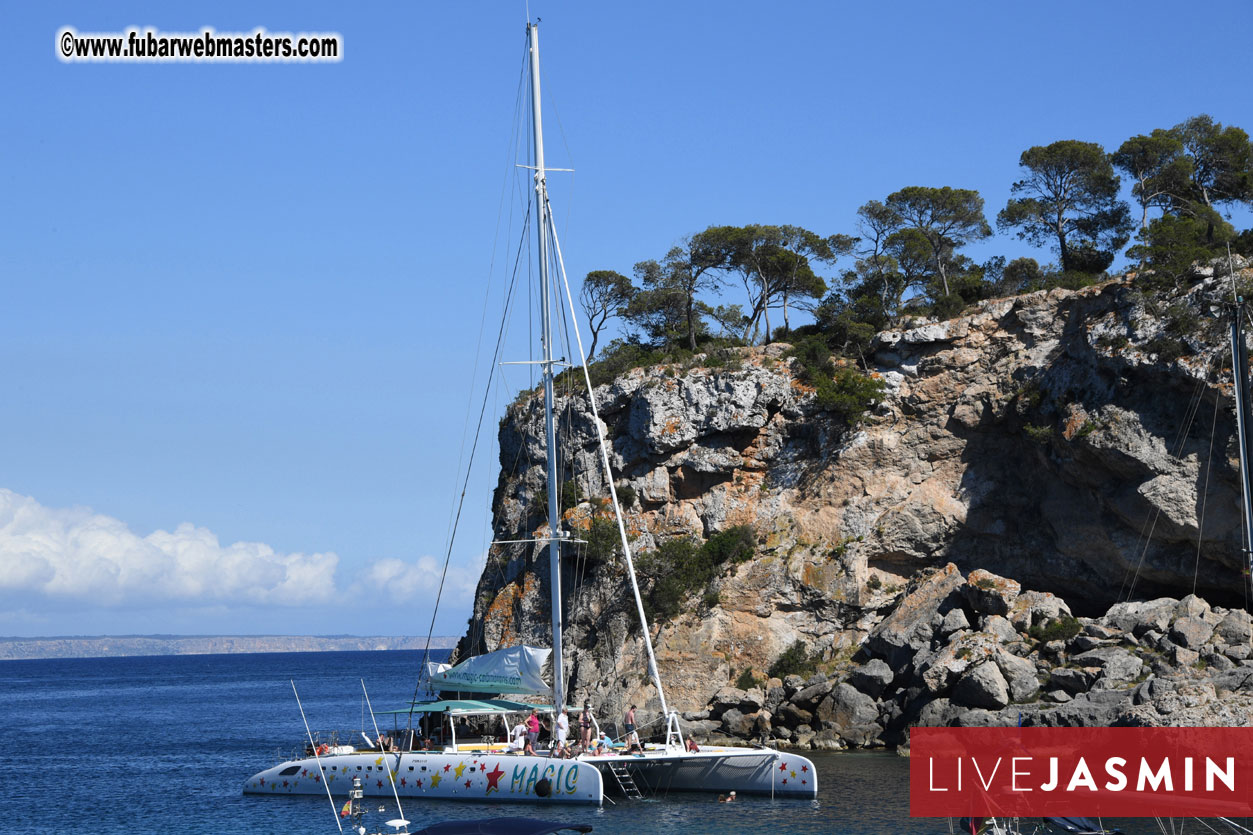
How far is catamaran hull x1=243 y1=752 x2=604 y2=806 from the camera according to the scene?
30656mm

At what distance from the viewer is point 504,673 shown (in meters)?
34.6

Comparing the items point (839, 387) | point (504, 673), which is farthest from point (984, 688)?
point (839, 387)

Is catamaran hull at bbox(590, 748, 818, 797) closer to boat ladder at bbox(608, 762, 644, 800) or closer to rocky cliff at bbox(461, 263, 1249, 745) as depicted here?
boat ladder at bbox(608, 762, 644, 800)

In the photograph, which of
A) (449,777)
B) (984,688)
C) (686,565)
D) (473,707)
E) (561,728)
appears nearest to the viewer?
(449,777)

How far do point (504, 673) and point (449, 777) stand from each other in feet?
11.9

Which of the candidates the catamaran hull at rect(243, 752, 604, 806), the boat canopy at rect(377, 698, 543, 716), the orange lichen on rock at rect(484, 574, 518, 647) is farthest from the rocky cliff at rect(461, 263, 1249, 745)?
the catamaran hull at rect(243, 752, 604, 806)

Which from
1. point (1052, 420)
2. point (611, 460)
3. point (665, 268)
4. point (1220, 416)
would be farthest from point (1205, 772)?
point (665, 268)

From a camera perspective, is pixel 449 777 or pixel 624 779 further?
pixel 449 777

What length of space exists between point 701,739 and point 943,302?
2374 cm

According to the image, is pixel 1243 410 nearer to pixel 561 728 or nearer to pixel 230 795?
pixel 561 728

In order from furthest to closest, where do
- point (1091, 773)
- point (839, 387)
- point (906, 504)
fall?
point (839, 387) < point (906, 504) < point (1091, 773)

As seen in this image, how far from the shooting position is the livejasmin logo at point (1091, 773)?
2588 cm

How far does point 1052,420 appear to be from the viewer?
46.3m

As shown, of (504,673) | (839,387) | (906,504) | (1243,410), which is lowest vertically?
(504,673)
